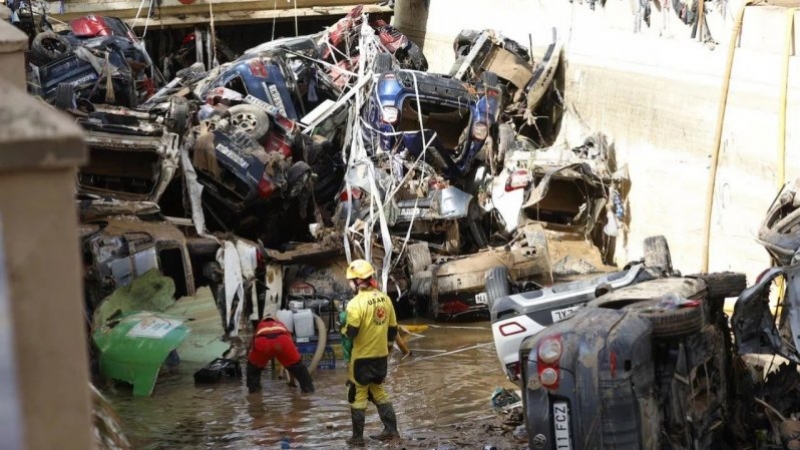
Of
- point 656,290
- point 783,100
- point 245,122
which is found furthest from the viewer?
point 245,122

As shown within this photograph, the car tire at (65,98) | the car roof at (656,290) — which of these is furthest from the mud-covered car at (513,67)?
the car roof at (656,290)

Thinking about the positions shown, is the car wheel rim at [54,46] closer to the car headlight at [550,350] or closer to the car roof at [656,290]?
the car roof at [656,290]

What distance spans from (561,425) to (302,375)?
4.98 metres

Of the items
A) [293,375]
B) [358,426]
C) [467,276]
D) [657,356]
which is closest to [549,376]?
[657,356]

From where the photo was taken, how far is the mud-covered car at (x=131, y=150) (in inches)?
632

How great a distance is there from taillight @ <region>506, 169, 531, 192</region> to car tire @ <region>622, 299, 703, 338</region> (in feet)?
33.7

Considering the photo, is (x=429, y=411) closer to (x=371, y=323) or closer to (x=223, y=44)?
(x=371, y=323)

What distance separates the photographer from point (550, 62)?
21.5m

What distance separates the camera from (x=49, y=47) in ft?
64.6

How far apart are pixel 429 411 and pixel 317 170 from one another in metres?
7.21

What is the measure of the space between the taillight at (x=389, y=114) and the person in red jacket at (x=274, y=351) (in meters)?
6.32

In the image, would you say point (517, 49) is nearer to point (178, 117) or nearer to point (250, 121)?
point (250, 121)

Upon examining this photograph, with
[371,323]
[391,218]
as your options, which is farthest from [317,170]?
[371,323]

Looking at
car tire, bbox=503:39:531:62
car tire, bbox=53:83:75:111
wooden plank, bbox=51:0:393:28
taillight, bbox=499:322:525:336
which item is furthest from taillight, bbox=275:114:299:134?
taillight, bbox=499:322:525:336
